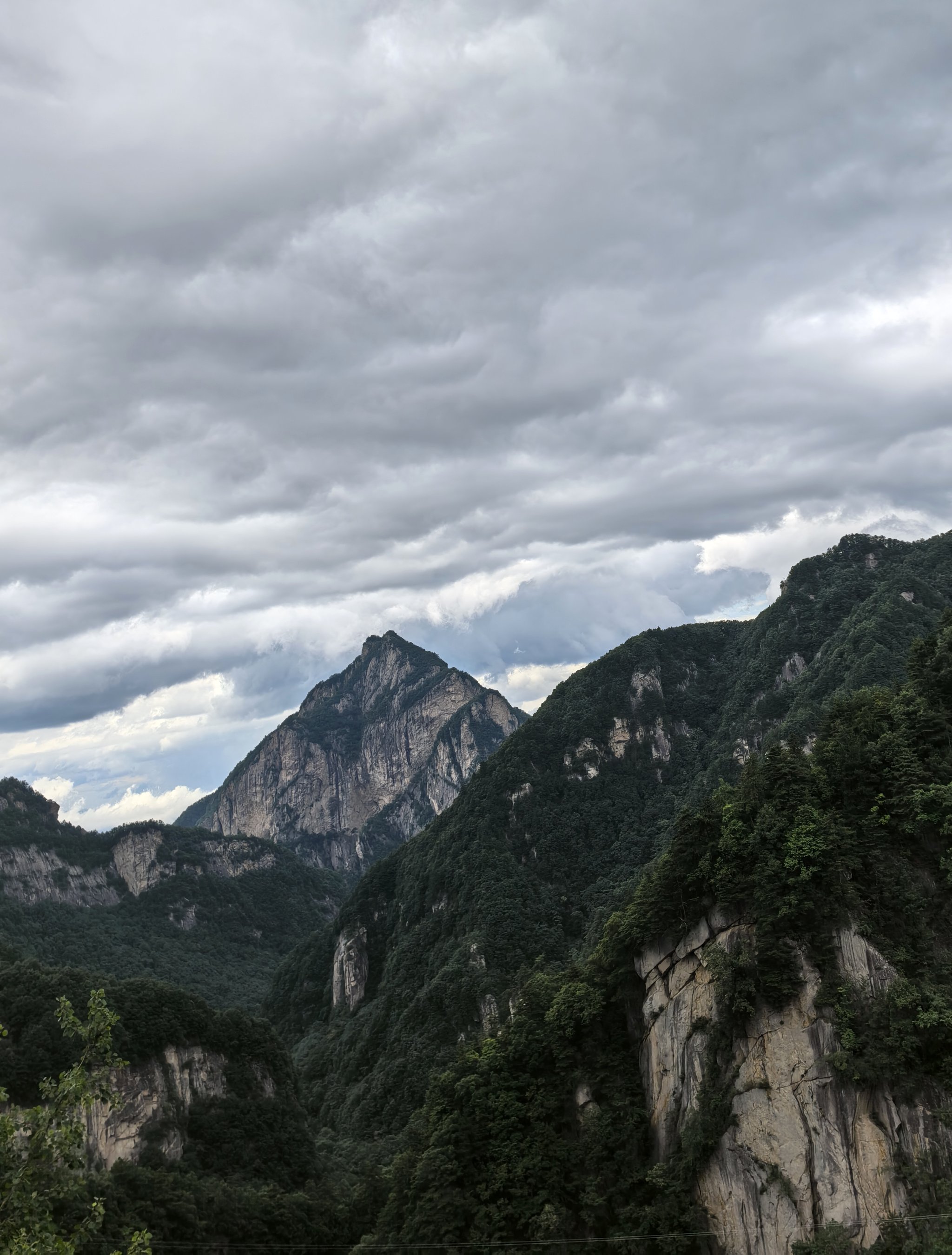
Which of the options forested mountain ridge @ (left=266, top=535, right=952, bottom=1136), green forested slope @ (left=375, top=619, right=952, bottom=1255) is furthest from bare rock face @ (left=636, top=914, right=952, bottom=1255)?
forested mountain ridge @ (left=266, top=535, right=952, bottom=1136)

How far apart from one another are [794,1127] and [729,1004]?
A: 7.39 meters

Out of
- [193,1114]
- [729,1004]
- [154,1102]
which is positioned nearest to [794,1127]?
[729,1004]

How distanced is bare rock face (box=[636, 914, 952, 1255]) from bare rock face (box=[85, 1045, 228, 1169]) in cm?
5868

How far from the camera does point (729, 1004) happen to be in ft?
181

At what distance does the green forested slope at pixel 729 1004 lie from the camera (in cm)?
5131

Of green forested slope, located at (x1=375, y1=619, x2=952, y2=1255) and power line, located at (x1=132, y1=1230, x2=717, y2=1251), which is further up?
green forested slope, located at (x1=375, y1=619, x2=952, y2=1255)

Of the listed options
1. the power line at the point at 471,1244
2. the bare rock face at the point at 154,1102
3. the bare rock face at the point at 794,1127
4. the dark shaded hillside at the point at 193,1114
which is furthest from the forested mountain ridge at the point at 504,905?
the bare rock face at the point at 794,1127

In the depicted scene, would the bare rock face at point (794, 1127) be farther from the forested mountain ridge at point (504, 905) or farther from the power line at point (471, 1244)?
the forested mountain ridge at point (504, 905)

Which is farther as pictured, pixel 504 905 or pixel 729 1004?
pixel 504 905

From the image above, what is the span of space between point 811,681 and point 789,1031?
133384mm

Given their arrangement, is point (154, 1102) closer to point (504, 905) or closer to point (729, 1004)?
point (729, 1004)

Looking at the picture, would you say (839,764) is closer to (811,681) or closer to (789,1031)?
(789,1031)

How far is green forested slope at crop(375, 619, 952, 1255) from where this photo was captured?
168 ft

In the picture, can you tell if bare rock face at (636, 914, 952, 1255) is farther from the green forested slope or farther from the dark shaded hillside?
the dark shaded hillside
